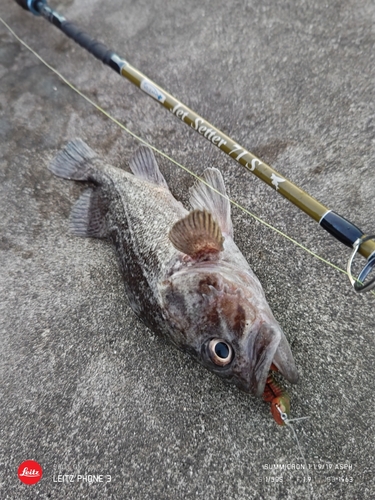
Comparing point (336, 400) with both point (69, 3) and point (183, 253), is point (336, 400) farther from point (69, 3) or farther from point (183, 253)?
point (69, 3)

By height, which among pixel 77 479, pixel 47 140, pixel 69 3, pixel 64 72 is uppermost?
pixel 69 3

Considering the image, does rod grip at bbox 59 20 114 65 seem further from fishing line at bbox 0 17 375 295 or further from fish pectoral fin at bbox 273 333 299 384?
fish pectoral fin at bbox 273 333 299 384

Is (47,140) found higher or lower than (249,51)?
lower

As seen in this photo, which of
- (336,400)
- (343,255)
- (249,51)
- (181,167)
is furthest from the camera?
(249,51)

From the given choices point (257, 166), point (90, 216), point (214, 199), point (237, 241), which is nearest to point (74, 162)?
point (90, 216)

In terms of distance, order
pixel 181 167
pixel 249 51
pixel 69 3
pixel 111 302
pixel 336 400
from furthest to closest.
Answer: pixel 69 3, pixel 249 51, pixel 181 167, pixel 111 302, pixel 336 400

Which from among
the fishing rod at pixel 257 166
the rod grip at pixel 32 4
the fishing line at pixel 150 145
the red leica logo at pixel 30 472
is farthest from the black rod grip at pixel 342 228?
the rod grip at pixel 32 4

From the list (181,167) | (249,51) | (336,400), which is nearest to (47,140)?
(181,167)

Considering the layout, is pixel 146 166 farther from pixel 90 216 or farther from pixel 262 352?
pixel 262 352
